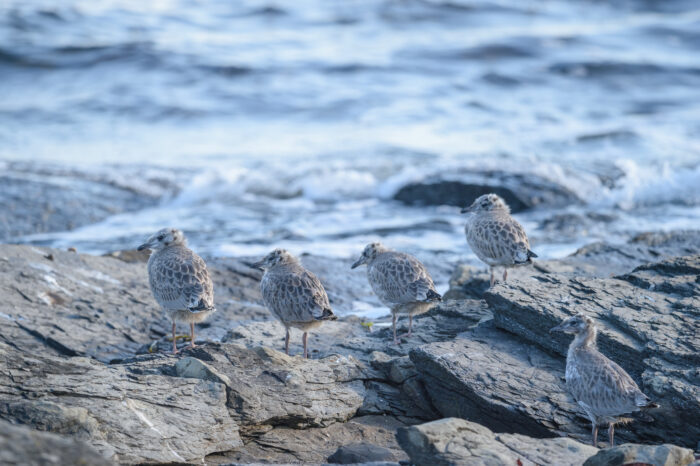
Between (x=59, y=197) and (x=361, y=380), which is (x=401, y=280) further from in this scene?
(x=59, y=197)

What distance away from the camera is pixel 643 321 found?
301 inches

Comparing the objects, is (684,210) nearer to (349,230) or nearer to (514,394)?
(349,230)

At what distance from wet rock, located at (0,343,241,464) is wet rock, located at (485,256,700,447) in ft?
9.76

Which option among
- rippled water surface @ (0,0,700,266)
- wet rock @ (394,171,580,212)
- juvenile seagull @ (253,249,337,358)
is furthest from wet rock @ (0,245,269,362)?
wet rock @ (394,171,580,212)

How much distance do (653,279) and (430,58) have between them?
78.3 feet

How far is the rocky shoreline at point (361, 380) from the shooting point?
20.0ft

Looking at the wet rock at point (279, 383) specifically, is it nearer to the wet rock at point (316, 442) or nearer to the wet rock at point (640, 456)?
the wet rock at point (316, 442)

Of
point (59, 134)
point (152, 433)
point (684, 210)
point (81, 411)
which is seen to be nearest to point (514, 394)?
point (152, 433)

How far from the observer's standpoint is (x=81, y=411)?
6012 mm

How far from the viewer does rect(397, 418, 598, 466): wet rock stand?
573cm

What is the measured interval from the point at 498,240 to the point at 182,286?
3.77 m

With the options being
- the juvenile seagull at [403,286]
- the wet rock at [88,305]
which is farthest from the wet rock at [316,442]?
the wet rock at [88,305]

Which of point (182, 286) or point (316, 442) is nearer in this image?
point (316, 442)

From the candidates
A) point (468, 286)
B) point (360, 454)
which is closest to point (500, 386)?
point (360, 454)
